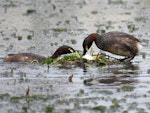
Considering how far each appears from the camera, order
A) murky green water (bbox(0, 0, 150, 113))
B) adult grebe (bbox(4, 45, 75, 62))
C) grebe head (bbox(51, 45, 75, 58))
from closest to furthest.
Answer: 1. murky green water (bbox(0, 0, 150, 113))
2. adult grebe (bbox(4, 45, 75, 62))
3. grebe head (bbox(51, 45, 75, 58))

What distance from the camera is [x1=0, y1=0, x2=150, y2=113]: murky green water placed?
1199 cm

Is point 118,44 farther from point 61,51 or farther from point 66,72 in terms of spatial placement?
point 66,72

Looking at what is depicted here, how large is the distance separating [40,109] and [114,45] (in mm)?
5439

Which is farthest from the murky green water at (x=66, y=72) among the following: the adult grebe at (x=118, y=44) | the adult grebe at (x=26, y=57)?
the adult grebe at (x=118, y=44)

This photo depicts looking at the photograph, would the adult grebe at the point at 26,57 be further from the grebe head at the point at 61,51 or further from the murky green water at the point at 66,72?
the murky green water at the point at 66,72

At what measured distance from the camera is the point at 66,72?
A: 50.4 feet

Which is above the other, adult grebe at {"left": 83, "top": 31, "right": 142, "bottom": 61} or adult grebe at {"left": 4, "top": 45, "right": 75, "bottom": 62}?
adult grebe at {"left": 83, "top": 31, "right": 142, "bottom": 61}

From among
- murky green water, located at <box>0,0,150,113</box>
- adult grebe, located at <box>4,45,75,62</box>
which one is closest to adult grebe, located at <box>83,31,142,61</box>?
murky green water, located at <box>0,0,150,113</box>

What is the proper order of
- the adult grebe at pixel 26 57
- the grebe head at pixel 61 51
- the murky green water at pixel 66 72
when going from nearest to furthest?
the murky green water at pixel 66 72 < the adult grebe at pixel 26 57 < the grebe head at pixel 61 51

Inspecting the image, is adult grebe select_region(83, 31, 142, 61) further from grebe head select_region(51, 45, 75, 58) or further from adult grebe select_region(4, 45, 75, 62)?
adult grebe select_region(4, 45, 75, 62)

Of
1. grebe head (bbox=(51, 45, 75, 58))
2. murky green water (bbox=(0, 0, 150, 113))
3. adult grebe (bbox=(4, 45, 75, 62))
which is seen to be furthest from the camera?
grebe head (bbox=(51, 45, 75, 58))

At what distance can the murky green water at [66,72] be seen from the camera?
12.0 metres

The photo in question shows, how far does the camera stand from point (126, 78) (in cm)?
1459

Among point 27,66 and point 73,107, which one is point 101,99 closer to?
point 73,107
